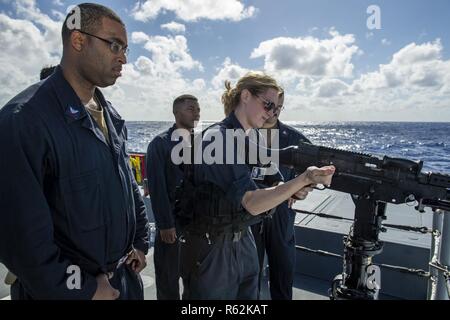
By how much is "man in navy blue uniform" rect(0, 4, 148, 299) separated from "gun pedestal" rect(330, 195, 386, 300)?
4.43 feet

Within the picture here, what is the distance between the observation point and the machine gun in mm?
2153

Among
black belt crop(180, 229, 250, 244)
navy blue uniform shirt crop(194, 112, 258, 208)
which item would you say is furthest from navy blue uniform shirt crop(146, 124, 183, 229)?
navy blue uniform shirt crop(194, 112, 258, 208)

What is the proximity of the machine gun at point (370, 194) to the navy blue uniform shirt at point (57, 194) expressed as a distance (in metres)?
1.44

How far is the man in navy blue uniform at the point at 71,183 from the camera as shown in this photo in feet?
3.95

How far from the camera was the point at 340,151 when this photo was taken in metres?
2.29

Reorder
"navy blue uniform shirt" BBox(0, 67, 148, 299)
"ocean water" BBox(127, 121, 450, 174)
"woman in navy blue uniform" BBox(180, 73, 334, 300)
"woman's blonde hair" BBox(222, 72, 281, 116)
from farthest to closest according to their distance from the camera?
1. "ocean water" BBox(127, 121, 450, 174)
2. "woman's blonde hair" BBox(222, 72, 281, 116)
3. "woman in navy blue uniform" BBox(180, 73, 334, 300)
4. "navy blue uniform shirt" BBox(0, 67, 148, 299)

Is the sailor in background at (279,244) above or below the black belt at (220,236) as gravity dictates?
below

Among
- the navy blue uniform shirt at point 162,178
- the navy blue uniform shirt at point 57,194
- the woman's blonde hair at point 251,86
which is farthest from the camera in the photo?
the navy blue uniform shirt at point 162,178

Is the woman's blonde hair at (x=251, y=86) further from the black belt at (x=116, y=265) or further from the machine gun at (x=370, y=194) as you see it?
the black belt at (x=116, y=265)

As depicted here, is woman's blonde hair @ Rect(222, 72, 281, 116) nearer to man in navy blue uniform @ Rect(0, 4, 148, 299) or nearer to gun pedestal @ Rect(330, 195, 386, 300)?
man in navy blue uniform @ Rect(0, 4, 148, 299)

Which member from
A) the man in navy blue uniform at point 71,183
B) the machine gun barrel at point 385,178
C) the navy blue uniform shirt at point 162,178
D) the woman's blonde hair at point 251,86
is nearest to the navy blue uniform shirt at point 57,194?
the man in navy blue uniform at point 71,183

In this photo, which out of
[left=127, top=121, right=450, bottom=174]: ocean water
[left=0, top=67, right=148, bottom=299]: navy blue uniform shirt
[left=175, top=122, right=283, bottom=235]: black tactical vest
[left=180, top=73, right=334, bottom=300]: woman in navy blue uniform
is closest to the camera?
[left=0, top=67, right=148, bottom=299]: navy blue uniform shirt

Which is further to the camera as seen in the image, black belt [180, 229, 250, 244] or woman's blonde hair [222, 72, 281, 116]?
woman's blonde hair [222, 72, 281, 116]
